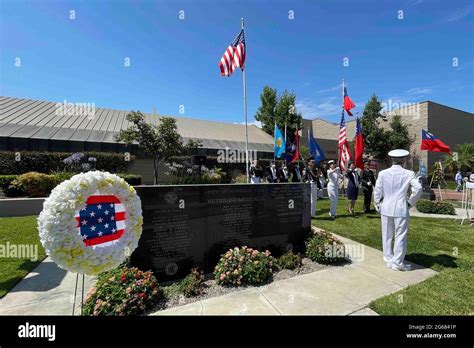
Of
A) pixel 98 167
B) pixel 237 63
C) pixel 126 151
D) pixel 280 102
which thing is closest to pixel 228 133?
pixel 280 102

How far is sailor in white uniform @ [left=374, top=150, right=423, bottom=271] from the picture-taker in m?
4.76

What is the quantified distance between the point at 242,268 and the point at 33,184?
1246 centimetres

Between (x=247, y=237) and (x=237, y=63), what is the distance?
28.9 ft

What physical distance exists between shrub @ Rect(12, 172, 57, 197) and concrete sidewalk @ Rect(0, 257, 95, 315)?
8810 mm

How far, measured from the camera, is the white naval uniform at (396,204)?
4758 millimetres

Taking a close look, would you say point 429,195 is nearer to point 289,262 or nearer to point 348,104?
point 348,104


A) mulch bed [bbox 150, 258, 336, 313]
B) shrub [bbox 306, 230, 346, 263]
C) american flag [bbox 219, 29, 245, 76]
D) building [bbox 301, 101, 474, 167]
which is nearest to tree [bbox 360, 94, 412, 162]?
building [bbox 301, 101, 474, 167]

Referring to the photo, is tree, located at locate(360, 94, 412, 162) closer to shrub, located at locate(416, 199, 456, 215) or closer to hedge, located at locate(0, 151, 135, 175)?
shrub, located at locate(416, 199, 456, 215)

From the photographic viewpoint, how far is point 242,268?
4.19m

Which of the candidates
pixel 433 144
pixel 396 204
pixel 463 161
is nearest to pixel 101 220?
pixel 396 204

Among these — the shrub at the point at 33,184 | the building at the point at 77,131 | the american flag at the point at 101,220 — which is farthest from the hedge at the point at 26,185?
the american flag at the point at 101,220

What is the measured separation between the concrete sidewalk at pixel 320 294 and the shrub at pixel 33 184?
39.3ft

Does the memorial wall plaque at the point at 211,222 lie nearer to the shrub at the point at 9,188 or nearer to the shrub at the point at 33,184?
the shrub at the point at 33,184
